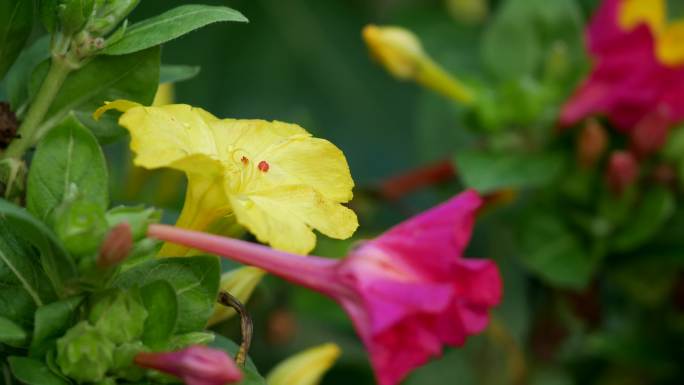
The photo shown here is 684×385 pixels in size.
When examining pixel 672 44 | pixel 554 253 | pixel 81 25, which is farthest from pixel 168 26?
pixel 672 44

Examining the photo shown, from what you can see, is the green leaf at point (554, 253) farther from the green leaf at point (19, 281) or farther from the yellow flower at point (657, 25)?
the green leaf at point (19, 281)

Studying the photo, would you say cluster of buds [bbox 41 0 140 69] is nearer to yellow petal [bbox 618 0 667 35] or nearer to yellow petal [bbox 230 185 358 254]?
yellow petal [bbox 230 185 358 254]

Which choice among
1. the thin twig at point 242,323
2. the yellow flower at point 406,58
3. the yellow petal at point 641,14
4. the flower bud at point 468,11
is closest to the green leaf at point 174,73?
the thin twig at point 242,323

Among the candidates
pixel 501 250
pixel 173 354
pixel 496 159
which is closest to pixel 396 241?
pixel 173 354

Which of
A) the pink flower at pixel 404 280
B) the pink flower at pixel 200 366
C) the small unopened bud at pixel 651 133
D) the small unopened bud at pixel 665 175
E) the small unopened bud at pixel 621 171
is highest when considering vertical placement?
the pink flower at pixel 404 280

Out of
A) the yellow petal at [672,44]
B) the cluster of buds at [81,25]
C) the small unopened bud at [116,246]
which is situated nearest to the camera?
the small unopened bud at [116,246]

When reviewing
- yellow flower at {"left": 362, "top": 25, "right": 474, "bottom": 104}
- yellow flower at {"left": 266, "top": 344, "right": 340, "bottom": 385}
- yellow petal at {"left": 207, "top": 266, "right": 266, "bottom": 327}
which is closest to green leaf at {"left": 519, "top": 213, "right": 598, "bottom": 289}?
yellow flower at {"left": 362, "top": 25, "right": 474, "bottom": 104}

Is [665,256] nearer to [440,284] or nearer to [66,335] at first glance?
[440,284]
